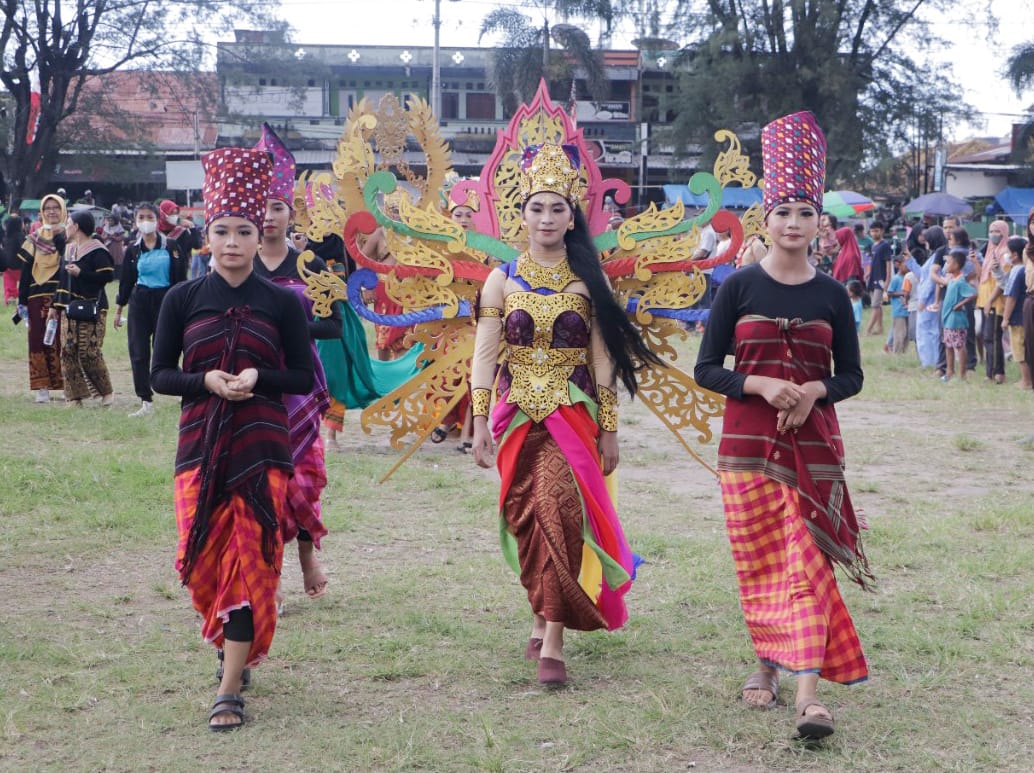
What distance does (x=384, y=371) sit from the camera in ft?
30.9

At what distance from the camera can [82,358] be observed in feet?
37.9

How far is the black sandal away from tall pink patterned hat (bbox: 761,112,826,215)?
97.9 inches

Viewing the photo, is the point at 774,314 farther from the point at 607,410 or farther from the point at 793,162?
the point at 607,410

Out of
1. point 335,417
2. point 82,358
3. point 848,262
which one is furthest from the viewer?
point 848,262

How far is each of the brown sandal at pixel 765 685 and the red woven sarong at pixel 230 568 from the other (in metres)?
1.69

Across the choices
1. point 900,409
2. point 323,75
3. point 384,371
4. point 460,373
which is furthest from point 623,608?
point 323,75

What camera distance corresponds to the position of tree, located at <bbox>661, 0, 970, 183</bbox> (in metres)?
36.3

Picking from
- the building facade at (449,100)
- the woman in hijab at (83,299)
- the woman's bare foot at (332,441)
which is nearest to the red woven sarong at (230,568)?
the woman's bare foot at (332,441)

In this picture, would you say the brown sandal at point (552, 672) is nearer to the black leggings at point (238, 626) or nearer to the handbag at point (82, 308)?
the black leggings at point (238, 626)

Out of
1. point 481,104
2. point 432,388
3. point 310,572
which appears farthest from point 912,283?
point 481,104

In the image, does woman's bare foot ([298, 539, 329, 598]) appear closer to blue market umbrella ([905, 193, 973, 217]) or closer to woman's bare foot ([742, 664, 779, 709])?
woman's bare foot ([742, 664, 779, 709])

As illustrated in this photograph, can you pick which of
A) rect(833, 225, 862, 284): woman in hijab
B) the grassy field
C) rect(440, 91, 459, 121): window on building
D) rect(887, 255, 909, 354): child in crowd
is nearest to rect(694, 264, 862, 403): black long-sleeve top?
the grassy field

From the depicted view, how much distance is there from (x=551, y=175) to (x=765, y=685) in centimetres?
203

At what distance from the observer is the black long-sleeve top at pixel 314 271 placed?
555 cm
